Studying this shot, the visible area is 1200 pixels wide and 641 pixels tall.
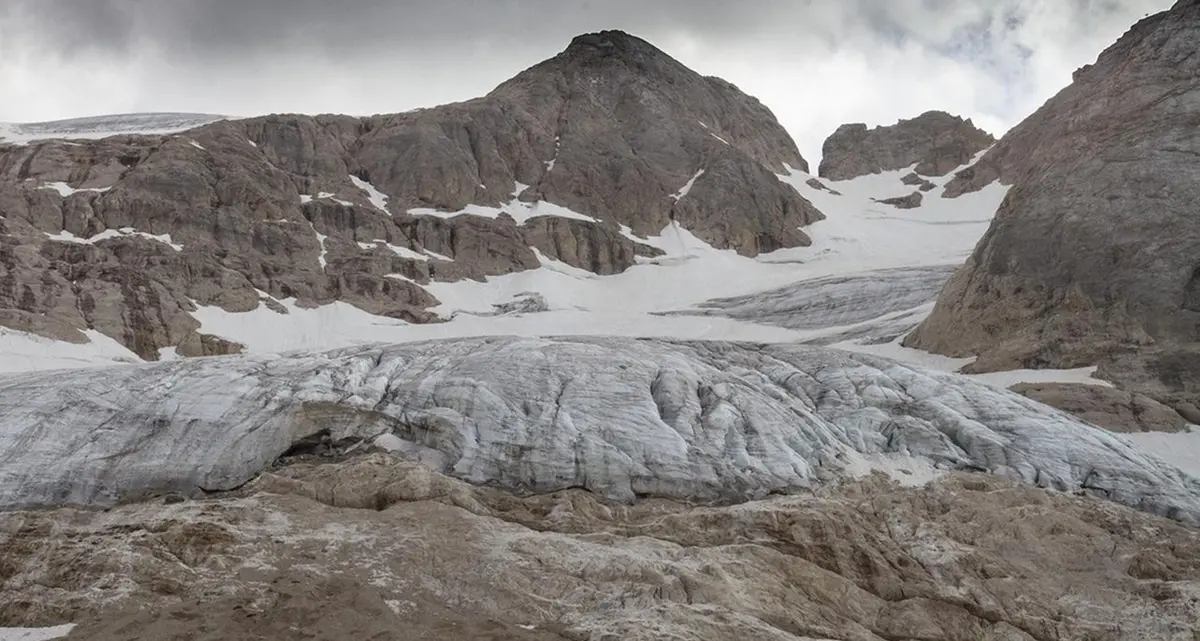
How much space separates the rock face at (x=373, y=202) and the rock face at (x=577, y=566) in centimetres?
5204

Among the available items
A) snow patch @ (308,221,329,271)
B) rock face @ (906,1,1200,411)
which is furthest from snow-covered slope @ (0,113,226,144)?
rock face @ (906,1,1200,411)

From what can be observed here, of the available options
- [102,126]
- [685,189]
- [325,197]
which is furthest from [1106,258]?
[102,126]

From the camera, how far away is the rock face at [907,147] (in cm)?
14738

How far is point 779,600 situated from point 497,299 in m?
72.2

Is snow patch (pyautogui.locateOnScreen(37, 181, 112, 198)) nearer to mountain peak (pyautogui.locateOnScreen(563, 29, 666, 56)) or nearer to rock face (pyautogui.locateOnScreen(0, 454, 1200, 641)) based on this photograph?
rock face (pyautogui.locateOnScreen(0, 454, 1200, 641))

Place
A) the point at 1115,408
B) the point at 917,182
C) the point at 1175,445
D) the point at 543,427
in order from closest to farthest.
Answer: the point at 543,427, the point at 1175,445, the point at 1115,408, the point at 917,182

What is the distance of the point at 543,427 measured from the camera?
22.5 meters

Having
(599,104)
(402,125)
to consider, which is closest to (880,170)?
(599,104)

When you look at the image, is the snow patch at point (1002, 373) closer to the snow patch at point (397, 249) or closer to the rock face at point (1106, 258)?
the rock face at point (1106, 258)

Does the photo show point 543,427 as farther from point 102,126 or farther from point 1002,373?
point 102,126

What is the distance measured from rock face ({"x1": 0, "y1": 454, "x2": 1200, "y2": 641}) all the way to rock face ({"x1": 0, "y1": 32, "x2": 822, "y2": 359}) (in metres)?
52.0

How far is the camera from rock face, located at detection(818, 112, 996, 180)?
14738 centimetres

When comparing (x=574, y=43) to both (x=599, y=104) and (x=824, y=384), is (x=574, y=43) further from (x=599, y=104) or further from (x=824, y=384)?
(x=824, y=384)

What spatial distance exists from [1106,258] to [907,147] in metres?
117
